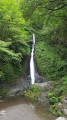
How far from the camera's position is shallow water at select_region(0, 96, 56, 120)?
7.54 m

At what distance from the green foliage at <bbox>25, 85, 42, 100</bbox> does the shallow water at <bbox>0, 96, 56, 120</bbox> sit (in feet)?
2.48

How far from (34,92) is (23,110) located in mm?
3043

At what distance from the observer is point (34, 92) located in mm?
11359

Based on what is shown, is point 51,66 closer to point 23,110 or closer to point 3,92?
point 3,92

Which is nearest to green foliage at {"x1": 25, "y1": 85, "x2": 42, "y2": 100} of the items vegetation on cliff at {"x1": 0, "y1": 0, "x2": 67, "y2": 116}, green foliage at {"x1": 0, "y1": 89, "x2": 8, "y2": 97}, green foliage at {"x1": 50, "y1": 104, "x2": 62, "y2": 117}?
vegetation on cliff at {"x1": 0, "y1": 0, "x2": 67, "y2": 116}

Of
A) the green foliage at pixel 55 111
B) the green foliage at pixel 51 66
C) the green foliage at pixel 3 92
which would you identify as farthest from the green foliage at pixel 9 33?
the green foliage at pixel 55 111

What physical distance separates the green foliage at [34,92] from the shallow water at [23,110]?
2.48ft

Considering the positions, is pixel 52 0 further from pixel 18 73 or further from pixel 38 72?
pixel 38 72

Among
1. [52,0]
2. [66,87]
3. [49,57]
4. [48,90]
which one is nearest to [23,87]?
[48,90]

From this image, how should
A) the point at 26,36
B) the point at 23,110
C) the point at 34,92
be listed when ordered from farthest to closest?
the point at 26,36 → the point at 34,92 → the point at 23,110

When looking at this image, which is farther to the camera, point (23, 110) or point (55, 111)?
point (23, 110)

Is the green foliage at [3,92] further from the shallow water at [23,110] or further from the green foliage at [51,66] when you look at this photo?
the green foliage at [51,66]

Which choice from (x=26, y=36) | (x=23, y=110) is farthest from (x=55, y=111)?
(x=26, y=36)

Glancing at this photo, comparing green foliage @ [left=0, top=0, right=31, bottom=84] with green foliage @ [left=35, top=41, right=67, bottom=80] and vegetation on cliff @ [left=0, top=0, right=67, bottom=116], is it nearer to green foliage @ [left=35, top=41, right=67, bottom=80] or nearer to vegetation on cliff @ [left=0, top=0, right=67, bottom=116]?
vegetation on cliff @ [left=0, top=0, right=67, bottom=116]
